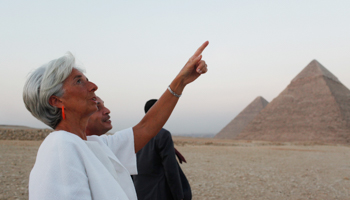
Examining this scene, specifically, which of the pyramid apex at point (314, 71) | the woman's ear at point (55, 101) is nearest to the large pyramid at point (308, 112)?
the pyramid apex at point (314, 71)

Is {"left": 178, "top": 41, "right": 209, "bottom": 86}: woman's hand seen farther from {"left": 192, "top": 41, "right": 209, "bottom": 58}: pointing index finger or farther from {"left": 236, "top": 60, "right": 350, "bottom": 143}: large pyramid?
{"left": 236, "top": 60, "right": 350, "bottom": 143}: large pyramid

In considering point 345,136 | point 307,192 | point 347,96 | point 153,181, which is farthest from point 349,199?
point 347,96

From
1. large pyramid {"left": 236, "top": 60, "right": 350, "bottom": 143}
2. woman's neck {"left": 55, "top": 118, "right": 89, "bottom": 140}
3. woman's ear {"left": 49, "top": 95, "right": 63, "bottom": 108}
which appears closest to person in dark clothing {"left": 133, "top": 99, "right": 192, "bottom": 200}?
woman's neck {"left": 55, "top": 118, "right": 89, "bottom": 140}

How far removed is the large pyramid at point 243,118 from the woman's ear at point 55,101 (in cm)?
8566

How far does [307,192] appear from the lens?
6562mm

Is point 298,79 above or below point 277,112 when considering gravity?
above

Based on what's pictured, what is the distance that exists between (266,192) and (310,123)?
190ft

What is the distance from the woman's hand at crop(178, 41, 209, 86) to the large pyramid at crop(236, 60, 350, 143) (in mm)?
56575

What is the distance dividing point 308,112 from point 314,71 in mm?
12233

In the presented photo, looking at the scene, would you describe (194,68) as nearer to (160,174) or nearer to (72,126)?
(72,126)

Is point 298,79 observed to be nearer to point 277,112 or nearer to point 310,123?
point 277,112

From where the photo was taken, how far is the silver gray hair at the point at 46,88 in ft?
4.19

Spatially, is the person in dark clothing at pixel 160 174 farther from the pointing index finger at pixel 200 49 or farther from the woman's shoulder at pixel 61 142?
the woman's shoulder at pixel 61 142

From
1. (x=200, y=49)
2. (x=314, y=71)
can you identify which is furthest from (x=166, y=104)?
(x=314, y=71)
